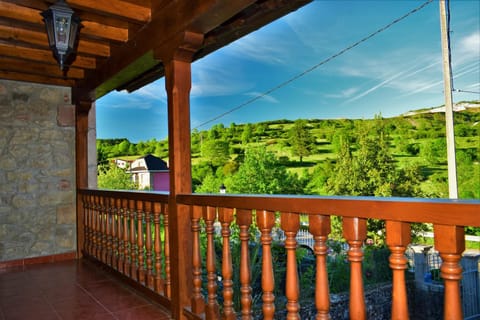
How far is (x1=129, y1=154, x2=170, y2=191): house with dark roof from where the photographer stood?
1536cm

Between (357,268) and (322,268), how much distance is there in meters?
0.16

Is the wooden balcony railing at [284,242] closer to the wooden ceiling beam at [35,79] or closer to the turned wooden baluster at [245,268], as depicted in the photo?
the turned wooden baluster at [245,268]

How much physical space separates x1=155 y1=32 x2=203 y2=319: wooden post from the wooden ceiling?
0.15m

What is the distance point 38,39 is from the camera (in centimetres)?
290

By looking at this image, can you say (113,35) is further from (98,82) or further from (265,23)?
(265,23)

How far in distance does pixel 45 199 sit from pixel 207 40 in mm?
2879

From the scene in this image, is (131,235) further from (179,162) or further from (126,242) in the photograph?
(179,162)

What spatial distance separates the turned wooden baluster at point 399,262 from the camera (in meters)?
1.07

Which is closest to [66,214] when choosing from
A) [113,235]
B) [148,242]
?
[113,235]

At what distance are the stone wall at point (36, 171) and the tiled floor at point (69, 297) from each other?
44 centimetres

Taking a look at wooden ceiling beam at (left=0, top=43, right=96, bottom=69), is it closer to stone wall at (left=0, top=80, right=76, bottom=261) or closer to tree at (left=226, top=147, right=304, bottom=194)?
stone wall at (left=0, top=80, right=76, bottom=261)

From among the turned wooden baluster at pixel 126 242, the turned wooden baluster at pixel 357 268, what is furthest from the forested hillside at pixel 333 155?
the turned wooden baluster at pixel 357 268

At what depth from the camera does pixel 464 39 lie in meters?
17.4

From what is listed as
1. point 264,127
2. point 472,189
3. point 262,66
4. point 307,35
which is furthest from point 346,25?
point 472,189
